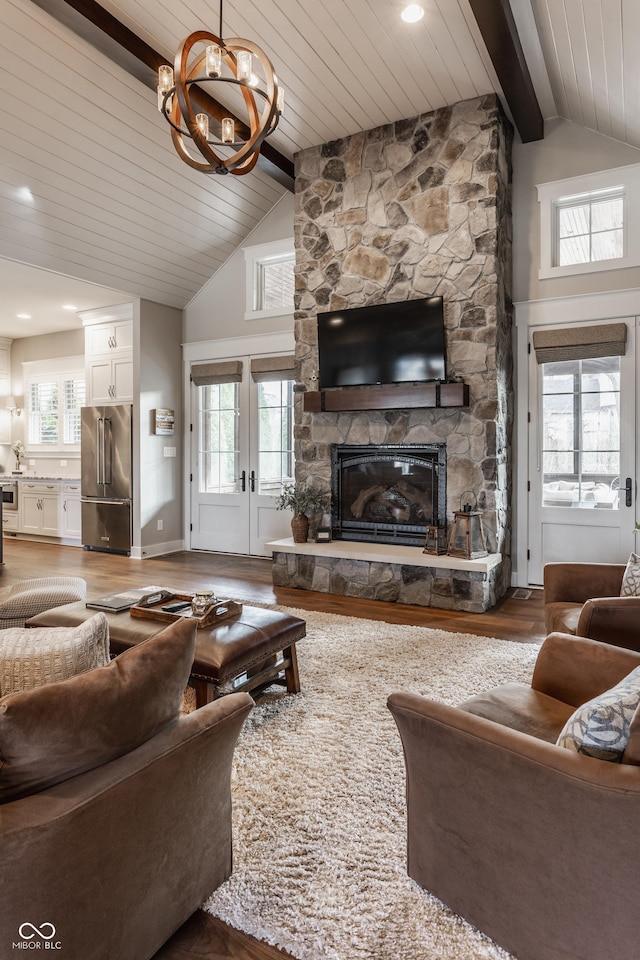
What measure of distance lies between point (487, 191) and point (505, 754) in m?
4.50

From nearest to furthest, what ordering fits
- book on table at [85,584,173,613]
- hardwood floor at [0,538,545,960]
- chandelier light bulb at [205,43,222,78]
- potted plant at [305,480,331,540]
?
hardwood floor at [0,538,545,960], chandelier light bulb at [205,43,222,78], book on table at [85,584,173,613], potted plant at [305,480,331,540]

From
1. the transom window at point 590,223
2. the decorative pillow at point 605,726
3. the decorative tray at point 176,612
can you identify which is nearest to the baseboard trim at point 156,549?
the decorative tray at point 176,612

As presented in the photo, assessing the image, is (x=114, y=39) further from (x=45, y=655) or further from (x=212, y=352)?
(x=45, y=655)

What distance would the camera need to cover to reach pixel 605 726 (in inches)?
49.8

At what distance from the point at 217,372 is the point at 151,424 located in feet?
3.24

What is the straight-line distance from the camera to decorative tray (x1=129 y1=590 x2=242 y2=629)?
269cm

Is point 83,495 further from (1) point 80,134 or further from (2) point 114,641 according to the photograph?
(2) point 114,641

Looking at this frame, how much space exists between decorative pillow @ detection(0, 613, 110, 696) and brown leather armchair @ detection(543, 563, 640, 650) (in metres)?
1.95

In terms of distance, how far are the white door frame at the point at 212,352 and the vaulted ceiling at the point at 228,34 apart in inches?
53.1

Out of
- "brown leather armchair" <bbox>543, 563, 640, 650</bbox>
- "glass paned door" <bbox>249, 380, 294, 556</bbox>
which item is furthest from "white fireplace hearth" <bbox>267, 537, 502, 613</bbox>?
"glass paned door" <bbox>249, 380, 294, 556</bbox>

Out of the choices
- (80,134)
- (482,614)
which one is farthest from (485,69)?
(482,614)

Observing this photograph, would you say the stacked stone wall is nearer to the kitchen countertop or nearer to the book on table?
the book on table

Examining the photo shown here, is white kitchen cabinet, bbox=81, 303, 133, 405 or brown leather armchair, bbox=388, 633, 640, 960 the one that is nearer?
brown leather armchair, bbox=388, 633, 640, 960

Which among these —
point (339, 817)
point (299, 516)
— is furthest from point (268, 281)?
point (339, 817)
